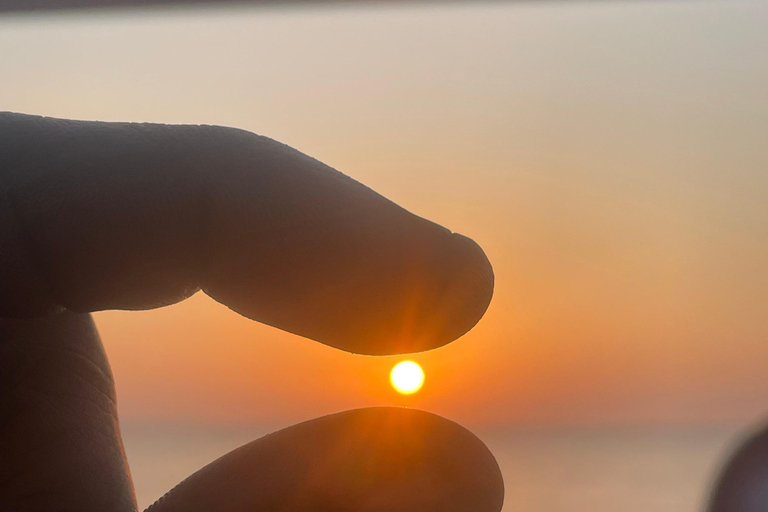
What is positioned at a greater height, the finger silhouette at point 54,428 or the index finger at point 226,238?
the index finger at point 226,238

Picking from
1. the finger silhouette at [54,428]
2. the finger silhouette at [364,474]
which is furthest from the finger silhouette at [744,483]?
A: the finger silhouette at [54,428]

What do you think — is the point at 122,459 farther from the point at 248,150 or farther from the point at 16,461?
the point at 248,150

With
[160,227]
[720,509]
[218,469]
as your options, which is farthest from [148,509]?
[720,509]

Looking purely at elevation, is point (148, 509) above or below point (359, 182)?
below

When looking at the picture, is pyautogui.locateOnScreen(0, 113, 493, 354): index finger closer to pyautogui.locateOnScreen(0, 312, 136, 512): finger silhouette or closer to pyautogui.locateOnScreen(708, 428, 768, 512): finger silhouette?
pyautogui.locateOnScreen(0, 312, 136, 512): finger silhouette

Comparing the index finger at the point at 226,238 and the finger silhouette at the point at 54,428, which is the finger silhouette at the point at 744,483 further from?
the finger silhouette at the point at 54,428

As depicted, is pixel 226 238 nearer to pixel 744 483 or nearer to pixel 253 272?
pixel 253 272

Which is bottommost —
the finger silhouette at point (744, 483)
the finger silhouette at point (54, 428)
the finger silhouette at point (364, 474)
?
the finger silhouette at point (744, 483)
